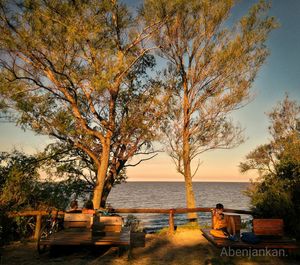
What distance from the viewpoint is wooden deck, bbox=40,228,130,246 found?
699 cm

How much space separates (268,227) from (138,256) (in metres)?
3.51

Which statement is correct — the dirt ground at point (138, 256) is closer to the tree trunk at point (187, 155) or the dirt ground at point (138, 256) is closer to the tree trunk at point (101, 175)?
the tree trunk at point (101, 175)

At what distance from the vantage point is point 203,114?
15578 millimetres

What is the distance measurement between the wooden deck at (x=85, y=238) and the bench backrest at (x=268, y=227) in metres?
3.12

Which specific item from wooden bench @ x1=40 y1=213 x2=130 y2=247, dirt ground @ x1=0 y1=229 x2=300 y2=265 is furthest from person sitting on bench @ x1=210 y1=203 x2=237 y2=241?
wooden bench @ x1=40 y1=213 x2=130 y2=247

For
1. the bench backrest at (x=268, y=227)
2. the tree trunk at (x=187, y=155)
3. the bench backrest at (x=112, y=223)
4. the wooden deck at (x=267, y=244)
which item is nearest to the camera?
the wooden deck at (x=267, y=244)

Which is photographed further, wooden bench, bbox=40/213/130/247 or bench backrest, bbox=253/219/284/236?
wooden bench, bbox=40/213/130/247

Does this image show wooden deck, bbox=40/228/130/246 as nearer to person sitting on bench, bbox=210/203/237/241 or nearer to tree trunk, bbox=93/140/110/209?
person sitting on bench, bbox=210/203/237/241

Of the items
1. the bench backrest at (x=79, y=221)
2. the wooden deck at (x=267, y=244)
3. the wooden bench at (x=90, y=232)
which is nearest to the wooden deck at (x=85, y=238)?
the wooden bench at (x=90, y=232)

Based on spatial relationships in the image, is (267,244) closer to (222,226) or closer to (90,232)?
(222,226)

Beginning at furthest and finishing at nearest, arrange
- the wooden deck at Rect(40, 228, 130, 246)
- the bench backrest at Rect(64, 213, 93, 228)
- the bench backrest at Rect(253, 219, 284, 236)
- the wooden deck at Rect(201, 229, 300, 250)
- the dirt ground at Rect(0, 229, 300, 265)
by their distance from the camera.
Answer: the bench backrest at Rect(64, 213, 93, 228) → the dirt ground at Rect(0, 229, 300, 265) → the wooden deck at Rect(40, 228, 130, 246) → the bench backrest at Rect(253, 219, 284, 236) → the wooden deck at Rect(201, 229, 300, 250)

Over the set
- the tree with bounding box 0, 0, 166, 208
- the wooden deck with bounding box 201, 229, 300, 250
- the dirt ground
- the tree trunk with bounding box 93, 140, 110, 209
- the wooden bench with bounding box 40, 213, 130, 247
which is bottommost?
the dirt ground

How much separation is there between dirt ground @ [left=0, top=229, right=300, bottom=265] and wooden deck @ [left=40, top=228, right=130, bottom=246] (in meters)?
0.50

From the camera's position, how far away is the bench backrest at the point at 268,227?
269 inches
